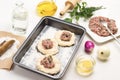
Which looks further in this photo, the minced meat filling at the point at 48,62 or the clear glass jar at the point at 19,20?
the clear glass jar at the point at 19,20

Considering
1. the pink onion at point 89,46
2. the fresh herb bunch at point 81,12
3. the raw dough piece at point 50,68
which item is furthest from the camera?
the fresh herb bunch at point 81,12

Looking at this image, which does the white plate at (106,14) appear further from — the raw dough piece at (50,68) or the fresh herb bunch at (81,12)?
the raw dough piece at (50,68)

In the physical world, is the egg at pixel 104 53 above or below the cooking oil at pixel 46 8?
below

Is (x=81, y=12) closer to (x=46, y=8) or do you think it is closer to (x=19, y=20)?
(x=46, y=8)

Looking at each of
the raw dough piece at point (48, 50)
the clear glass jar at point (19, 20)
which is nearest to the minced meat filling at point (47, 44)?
the raw dough piece at point (48, 50)

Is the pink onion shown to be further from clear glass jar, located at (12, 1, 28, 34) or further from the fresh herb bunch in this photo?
clear glass jar, located at (12, 1, 28, 34)

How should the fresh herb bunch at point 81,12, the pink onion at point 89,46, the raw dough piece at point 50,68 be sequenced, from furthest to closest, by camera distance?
the fresh herb bunch at point 81,12 → the pink onion at point 89,46 → the raw dough piece at point 50,68

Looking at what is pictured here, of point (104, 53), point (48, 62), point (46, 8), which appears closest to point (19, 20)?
point (46, 8)
